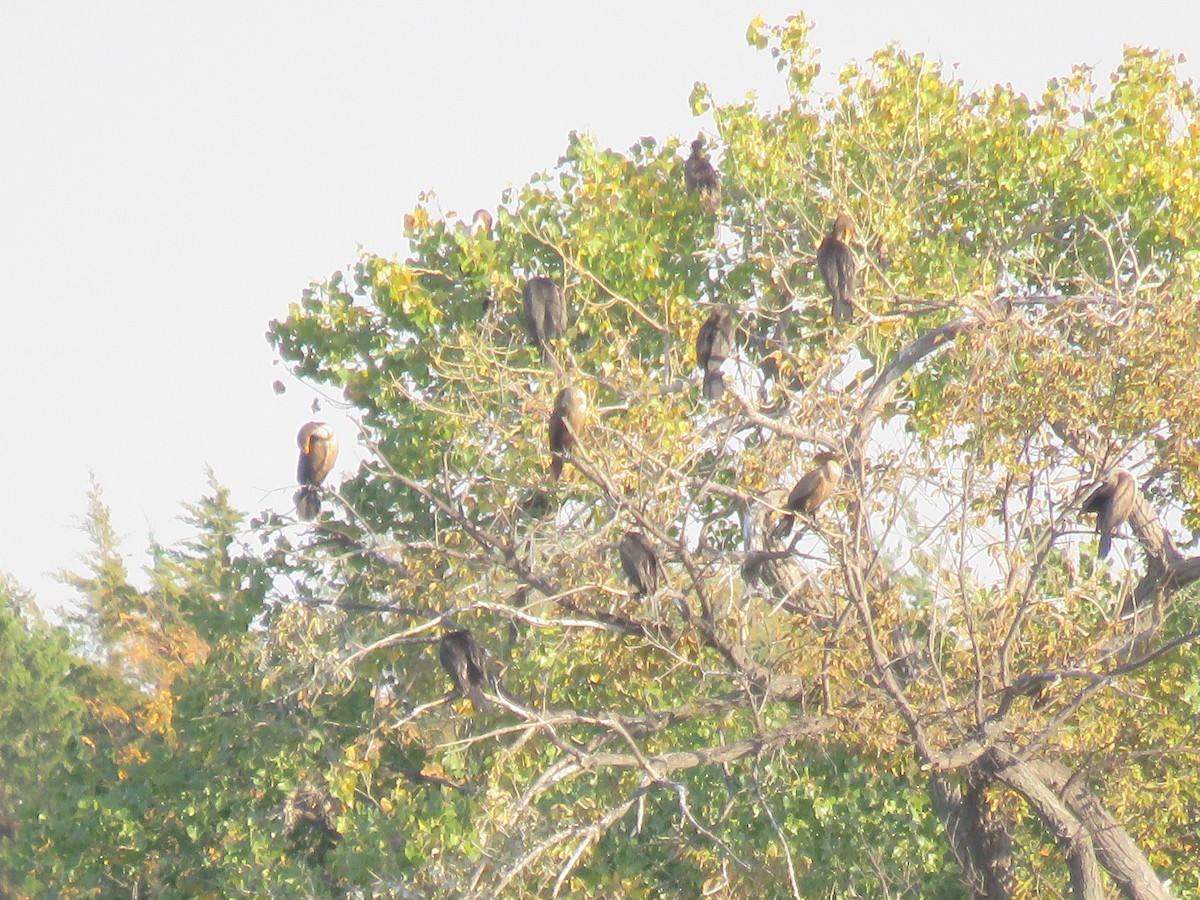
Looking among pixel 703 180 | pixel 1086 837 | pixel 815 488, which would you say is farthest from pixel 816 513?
pixel 703 180

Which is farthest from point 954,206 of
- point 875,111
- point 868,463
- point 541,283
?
point 868,463

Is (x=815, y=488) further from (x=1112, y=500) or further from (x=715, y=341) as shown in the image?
(x=715, y=341)

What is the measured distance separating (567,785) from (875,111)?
5152 millimetres

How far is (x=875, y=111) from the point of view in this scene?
1152 centimetres

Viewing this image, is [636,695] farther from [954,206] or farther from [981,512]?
[954,206]

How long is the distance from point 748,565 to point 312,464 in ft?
9.60

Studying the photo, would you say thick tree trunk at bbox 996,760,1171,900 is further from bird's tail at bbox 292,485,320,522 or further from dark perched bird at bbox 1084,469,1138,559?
bird's tail at bbox 292,485,320,522

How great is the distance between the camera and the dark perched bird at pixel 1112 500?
770 centimetres

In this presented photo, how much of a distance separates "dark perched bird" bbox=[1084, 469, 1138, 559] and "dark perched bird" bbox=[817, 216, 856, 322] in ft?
5.41

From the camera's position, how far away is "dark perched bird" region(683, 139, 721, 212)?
1159 cm

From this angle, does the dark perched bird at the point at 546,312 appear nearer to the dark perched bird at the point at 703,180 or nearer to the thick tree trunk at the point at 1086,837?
the dark perched bird at the point at 703,180

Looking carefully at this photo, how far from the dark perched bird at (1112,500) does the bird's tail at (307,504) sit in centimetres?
425

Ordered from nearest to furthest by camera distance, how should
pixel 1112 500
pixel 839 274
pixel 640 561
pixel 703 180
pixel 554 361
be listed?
pixel 640 561
pixel 1112 500
pixel 554 361
pixel 839 274
pixel 703 180

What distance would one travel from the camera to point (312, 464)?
9484 mm
